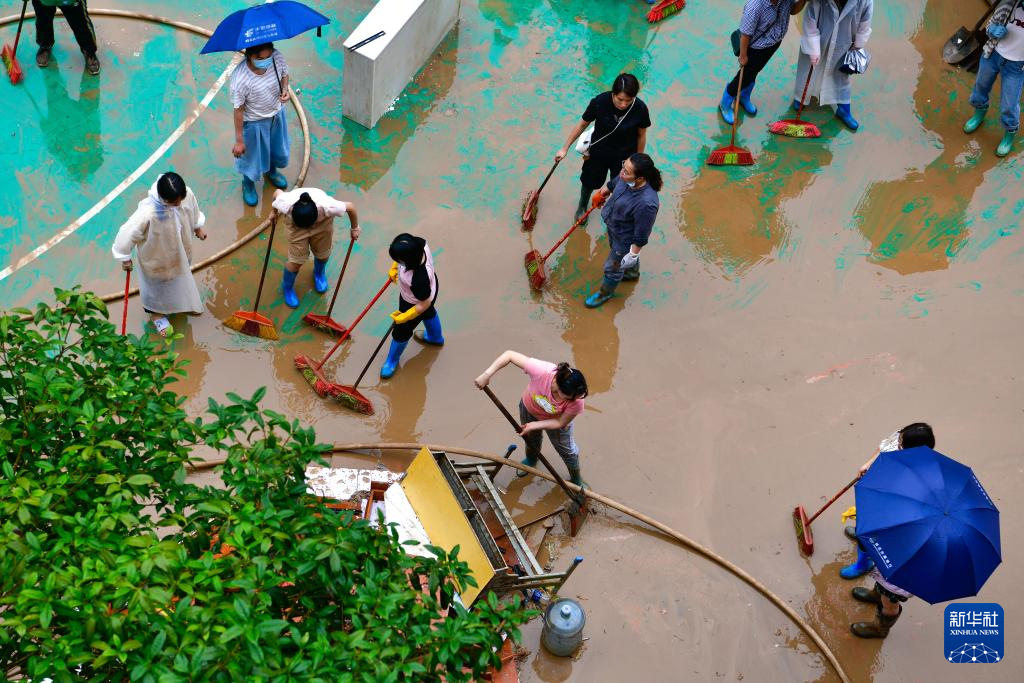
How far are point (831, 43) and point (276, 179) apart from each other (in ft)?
17.9

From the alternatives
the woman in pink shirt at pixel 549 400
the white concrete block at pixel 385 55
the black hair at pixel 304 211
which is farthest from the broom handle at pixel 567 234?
the white concrete block at pixel 385 55

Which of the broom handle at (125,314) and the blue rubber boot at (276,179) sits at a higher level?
the blue rubber boot at (276,179)

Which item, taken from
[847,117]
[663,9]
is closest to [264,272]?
[663,9]

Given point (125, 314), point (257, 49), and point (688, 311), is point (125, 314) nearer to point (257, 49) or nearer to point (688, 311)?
point (257, 49)

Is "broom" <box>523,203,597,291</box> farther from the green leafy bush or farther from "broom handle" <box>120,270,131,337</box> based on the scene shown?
the green leafy bush

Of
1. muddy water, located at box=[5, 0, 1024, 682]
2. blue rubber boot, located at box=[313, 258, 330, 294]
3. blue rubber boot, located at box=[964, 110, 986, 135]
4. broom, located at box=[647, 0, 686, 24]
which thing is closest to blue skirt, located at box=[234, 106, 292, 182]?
muddy water, located at box=[5, 0, 1024, 682]

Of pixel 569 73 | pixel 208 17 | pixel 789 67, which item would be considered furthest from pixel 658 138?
pixel 208 17

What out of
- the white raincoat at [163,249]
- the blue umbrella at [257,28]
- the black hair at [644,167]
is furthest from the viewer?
the blue umbrella at [257,28]

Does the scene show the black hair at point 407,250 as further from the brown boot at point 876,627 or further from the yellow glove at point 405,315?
the brown boot at point 876,627

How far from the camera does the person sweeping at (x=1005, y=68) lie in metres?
8.58

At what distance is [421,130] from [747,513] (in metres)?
4.77

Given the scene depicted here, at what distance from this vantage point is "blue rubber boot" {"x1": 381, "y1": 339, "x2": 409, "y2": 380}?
713 centimetres

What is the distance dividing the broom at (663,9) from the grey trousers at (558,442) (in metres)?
5.81

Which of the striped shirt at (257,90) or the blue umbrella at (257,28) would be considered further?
the striped shirt at (257,90)
